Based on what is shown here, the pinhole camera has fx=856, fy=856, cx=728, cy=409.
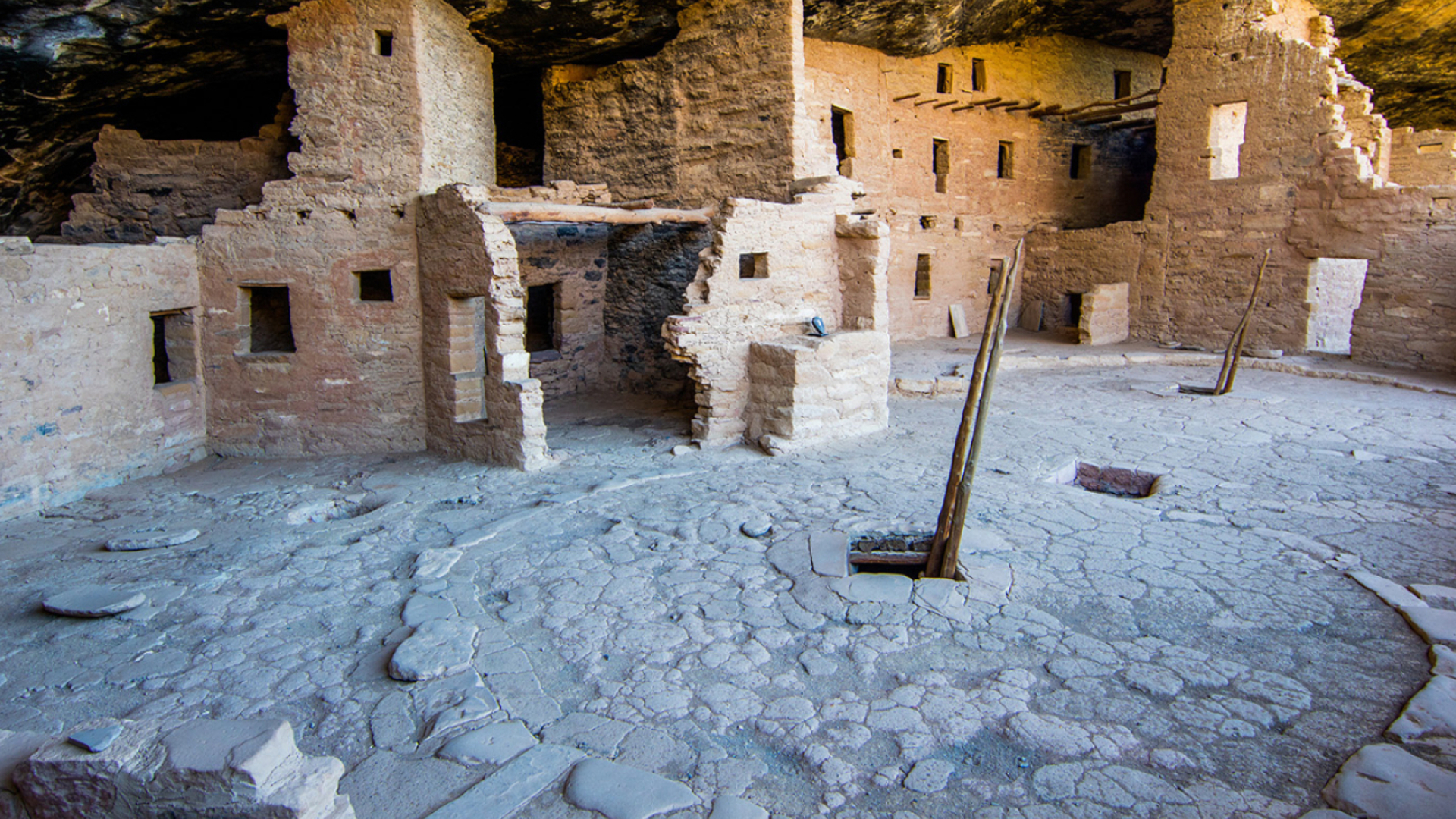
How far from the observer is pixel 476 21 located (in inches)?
356

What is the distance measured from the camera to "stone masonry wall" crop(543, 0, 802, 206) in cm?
968

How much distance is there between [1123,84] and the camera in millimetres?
18203

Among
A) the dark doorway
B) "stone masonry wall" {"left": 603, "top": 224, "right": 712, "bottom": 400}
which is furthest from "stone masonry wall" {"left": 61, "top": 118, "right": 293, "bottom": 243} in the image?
"stone masonry wall" {"left": 603, "top": 224, "right": 712, "bottom": 400}

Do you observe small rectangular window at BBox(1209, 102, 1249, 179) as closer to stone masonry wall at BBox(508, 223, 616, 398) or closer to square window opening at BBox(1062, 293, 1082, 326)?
square window opening at BBox(1062, 293, 1082, 326)

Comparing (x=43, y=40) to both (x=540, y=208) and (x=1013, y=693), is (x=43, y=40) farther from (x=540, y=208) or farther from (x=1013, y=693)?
(x=1013, y=693)

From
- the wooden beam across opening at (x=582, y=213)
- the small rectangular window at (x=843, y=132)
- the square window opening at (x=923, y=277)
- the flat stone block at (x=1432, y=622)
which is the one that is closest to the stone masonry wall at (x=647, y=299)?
the wooden beam across opening at (x=582, y=213)

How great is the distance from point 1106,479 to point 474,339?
6.14 m

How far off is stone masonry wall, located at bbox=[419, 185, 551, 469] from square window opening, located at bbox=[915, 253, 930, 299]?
9591mm

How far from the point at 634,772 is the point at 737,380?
5.59m

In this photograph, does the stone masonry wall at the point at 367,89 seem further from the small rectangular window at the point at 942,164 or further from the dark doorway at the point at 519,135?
the small rectangular window at the point at 942,164

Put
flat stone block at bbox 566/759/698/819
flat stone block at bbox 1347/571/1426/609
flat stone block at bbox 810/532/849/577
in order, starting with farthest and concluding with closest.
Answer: flat stone block at bbox 810/532/849/577 < flat stone block at bbox 1347/571/1426/609 < flat stone block at bbox 566/759/698/819

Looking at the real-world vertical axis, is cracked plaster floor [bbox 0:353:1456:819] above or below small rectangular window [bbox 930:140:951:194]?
below

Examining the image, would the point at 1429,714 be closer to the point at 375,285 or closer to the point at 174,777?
the point at 174,777

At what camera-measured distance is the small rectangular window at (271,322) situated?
9.48m
